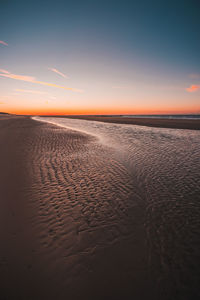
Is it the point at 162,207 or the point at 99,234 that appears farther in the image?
the point at 162,207

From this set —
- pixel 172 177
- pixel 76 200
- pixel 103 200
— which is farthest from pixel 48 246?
pixel 172 177

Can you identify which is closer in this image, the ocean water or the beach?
the beach

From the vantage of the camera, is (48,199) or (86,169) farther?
(86,169)

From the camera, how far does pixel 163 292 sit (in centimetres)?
304

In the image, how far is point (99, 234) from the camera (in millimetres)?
4543

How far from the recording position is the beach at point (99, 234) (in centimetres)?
317

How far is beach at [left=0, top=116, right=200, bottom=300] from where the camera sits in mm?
3170

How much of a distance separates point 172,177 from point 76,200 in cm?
583

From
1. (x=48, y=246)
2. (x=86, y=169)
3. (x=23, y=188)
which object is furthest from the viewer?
(x=86, y=169)

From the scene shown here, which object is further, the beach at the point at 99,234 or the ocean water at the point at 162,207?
the ocean water at the point at 162,207

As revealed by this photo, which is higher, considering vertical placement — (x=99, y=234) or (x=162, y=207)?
(x=162, y=207)

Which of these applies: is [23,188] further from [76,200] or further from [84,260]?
[84,260]

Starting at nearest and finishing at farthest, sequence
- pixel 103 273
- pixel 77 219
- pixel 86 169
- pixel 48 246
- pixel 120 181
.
Result: 1. pixel 103 273
2. pixel 48 246
3. pixel 77 219
4. pixel 120 181
5. pixel 86 169

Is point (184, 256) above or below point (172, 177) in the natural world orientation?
below
